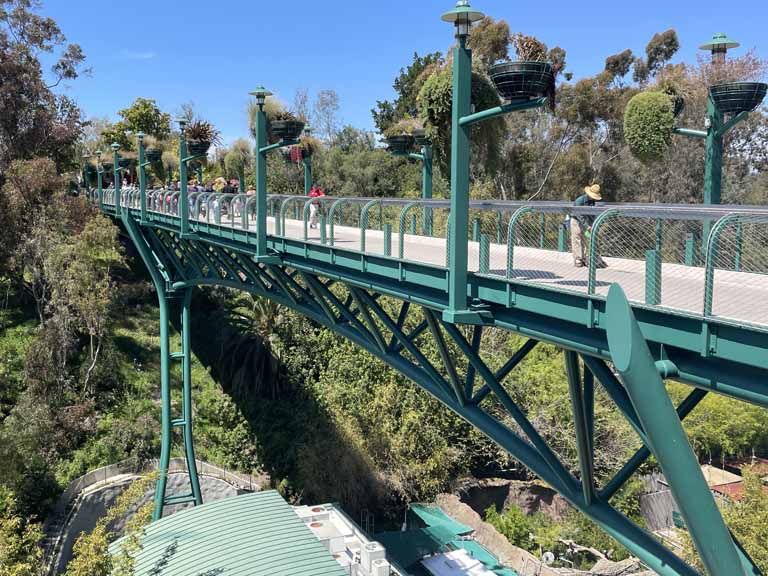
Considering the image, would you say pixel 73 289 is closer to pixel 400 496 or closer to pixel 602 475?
pixel 400 496

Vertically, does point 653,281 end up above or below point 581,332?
above

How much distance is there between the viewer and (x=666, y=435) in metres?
3.04

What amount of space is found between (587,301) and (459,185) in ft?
5.77

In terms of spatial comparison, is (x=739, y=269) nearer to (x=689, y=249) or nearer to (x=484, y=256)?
(x=689, y=249)

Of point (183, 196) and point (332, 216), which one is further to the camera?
point (183, 196)

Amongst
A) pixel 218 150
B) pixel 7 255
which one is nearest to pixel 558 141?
pixel 218 150

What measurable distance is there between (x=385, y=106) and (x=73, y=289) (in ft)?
118

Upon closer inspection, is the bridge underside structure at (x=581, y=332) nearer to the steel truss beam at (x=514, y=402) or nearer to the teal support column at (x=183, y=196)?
the steel truss beam at (x=514, y=402)

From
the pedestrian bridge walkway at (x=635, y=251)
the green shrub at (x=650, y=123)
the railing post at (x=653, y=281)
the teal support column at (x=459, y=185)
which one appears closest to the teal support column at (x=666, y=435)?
the pedestrian bridge walkway at (x=635, y=251)

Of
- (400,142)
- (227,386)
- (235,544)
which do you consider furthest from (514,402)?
(227,386)

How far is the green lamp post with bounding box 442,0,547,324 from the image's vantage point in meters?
6.18

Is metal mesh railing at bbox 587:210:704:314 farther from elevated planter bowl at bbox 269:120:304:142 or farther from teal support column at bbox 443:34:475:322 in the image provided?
elevated planter bowl at bbox 269:120:304:142

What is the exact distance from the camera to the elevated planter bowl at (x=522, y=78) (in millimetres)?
5635

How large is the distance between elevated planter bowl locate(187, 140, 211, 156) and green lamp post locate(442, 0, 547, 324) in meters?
10.9
